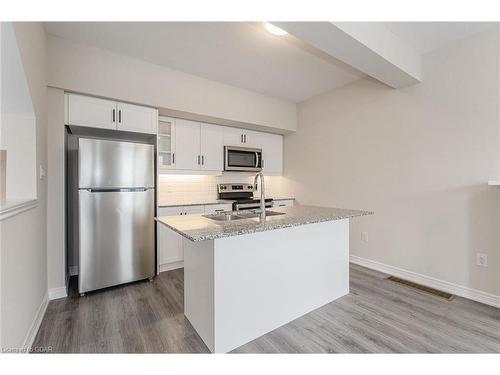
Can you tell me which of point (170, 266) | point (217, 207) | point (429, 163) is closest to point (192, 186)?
point (217, 207)

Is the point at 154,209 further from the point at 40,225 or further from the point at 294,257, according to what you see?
the point at 294,257

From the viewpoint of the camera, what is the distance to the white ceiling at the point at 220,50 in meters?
2.17

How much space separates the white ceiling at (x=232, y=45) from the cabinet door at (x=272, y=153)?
1.19m

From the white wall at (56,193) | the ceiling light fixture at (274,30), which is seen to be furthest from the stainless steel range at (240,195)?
the ceiling light fixture at (274,30)

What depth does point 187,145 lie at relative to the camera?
344 centimetres

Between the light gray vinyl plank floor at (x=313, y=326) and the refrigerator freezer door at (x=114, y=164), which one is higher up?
the refrigerator freezer door at (x=114, y=164)

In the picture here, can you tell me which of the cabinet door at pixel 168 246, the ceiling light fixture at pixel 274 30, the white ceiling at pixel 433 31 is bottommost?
the cabinet door at pixel 168 246

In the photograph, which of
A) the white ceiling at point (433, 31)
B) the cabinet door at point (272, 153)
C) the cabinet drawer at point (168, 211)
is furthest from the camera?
the cabinet door at point (272, 153)

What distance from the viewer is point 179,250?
3.18 meters

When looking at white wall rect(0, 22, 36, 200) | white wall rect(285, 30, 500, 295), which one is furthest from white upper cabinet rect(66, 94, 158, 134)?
white wall rect(285, 30, 500, 295)

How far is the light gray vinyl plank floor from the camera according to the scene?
5.37 ft

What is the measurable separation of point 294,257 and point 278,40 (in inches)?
81.0

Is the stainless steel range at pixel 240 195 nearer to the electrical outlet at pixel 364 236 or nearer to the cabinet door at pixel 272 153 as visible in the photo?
the cabinet door at pixel 272 153

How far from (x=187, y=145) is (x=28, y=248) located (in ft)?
7.01
